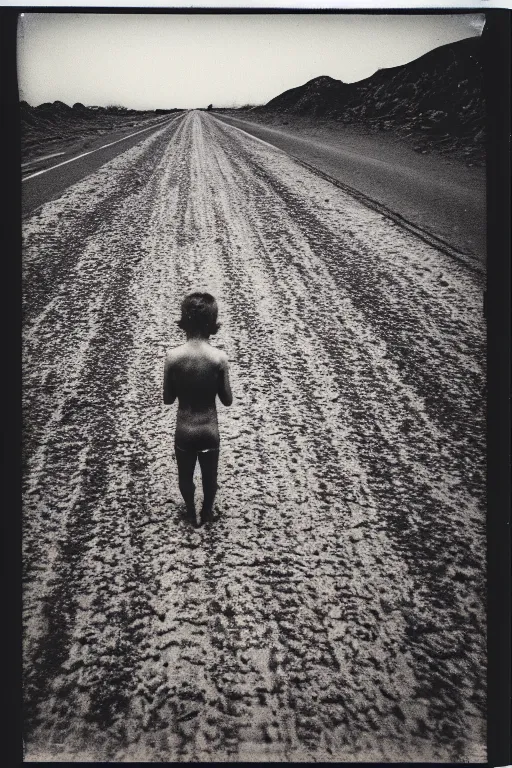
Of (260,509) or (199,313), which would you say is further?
(260,509)

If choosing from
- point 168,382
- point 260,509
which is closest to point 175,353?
point 168,382

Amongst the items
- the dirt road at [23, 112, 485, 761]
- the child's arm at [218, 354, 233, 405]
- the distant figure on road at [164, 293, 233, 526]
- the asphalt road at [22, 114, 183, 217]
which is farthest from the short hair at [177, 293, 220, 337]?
the asphalt road at [22, 114, 183, 217]

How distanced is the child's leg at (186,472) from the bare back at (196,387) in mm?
37

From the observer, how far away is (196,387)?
189 cm

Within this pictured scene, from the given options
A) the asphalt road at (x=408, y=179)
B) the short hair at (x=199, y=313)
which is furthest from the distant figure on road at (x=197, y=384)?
the asphalt road at (x=408, y=179)

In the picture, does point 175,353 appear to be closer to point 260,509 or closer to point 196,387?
point 196,387

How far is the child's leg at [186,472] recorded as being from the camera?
1965 millimetres

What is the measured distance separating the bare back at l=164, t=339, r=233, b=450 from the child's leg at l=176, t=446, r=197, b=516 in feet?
0.12

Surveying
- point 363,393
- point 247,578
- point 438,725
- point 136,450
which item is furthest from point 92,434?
point 438,725

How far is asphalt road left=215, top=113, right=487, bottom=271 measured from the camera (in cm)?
256

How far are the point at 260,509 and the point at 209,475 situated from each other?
0.31m

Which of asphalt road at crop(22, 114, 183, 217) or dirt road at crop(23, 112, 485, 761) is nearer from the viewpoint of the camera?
dirt road at crop(23, 112, 485, 761)

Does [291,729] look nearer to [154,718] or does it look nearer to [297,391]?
[154,718]

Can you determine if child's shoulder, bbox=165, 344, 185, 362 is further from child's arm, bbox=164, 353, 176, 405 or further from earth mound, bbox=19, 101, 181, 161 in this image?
earth mound, bbox=19, 101, 181, 161
